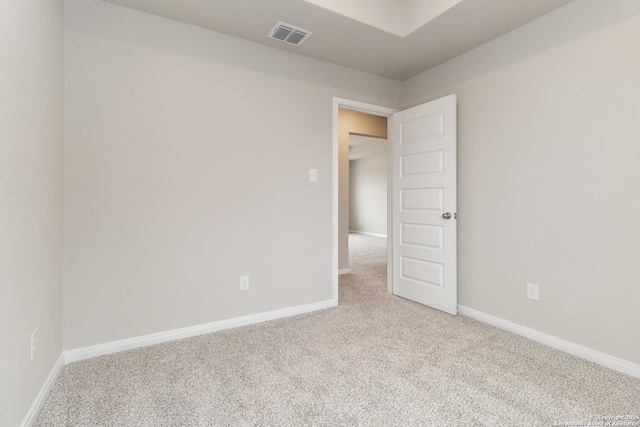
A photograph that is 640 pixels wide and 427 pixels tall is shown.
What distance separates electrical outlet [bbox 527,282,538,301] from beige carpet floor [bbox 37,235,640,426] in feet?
1.09

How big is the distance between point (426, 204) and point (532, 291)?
3.64 ft

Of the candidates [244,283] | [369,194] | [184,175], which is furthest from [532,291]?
A: [369,194]

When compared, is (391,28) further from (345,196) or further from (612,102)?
(345,196)

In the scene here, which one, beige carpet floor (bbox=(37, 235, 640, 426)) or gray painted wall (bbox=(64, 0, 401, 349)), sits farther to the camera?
gray painted wall (bbox=(64, 0, 401, 349))

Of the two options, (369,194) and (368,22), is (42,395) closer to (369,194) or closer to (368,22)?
(368,22)

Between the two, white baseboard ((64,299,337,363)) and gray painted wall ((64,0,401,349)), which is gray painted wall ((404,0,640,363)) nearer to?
gray painted wall ((64,0,401,349))

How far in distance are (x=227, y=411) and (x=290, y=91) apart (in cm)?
246

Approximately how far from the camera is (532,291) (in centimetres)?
226

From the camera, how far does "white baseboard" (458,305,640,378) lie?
1.79 meters

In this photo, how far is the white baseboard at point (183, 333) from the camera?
195 centimetres

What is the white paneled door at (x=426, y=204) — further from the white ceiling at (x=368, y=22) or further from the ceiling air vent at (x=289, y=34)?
the ceiling air vent at (x=289, y=34)

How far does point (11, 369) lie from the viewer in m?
1.17

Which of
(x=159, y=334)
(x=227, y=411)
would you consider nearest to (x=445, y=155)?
(x=227, y=411)

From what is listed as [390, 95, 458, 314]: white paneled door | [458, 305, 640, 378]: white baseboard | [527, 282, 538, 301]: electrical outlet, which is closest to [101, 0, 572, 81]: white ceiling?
[390, 95, 458, 314]: white paneled door
